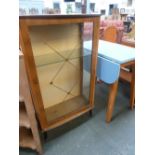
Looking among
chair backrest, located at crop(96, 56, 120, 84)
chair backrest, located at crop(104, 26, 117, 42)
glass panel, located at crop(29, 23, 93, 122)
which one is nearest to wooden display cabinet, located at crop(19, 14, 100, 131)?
glass panel, located at crop(29, 23, 93, 122)

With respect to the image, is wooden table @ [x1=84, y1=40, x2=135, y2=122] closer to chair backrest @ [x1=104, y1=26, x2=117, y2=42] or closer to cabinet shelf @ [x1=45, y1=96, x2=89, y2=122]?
cabinet shelf @ [x1=45, y1=96, x2=89, y2=122]

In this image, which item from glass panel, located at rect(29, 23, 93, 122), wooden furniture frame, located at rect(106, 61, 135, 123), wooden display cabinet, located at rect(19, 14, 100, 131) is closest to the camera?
wooden display cabinet, located at rect(19, 14, 100, 131)

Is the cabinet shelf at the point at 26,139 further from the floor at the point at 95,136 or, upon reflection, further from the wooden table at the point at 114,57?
the wooden table at the point at 114,57

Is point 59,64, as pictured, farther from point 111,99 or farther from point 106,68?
point 111,99

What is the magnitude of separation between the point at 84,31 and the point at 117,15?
11.3 ft

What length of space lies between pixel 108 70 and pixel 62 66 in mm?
457

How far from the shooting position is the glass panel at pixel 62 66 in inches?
52.1

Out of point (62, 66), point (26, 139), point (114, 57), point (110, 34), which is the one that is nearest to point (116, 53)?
point (114, 57)

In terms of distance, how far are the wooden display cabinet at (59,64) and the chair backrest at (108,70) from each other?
114 millimetres

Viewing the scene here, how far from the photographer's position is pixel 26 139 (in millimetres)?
1389

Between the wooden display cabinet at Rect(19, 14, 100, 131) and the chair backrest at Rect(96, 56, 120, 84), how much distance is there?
0.38 feet

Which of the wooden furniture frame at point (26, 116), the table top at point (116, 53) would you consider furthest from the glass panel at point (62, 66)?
the wooden furniture frame at point (26, 116)

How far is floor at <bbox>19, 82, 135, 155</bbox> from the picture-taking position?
1431 millimetres
